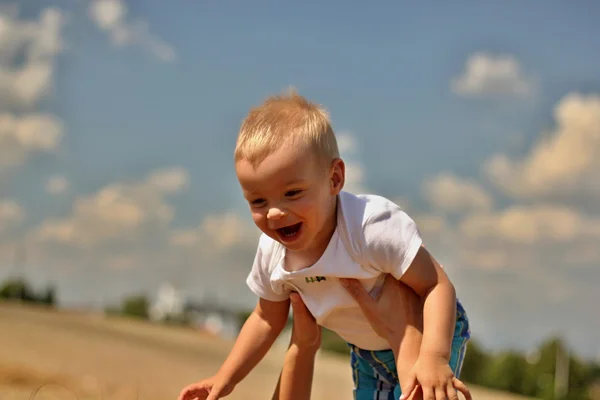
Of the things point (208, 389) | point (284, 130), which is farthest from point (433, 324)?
point (208, 389)

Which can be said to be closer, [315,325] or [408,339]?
[408,339]

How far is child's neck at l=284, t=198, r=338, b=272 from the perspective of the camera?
327 centimetres

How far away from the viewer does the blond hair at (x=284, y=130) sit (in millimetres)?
3018

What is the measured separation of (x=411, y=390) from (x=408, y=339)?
0.27 metres

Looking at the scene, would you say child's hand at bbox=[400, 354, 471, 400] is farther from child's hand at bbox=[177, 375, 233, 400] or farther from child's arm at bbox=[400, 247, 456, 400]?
child's hand at bbox=[177, 375, 233, 400]

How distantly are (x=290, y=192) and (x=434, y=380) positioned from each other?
850 mm


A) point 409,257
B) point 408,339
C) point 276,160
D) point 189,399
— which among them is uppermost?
point 276,160

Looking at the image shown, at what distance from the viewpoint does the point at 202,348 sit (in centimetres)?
2270

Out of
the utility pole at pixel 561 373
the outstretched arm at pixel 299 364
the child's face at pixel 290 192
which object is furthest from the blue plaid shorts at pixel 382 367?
the utility pole at pixel 561 373

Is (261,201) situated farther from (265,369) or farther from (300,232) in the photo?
(265,369)

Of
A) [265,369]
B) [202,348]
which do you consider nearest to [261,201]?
[265,369]

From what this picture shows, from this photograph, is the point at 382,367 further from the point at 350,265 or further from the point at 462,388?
the point at 462,388

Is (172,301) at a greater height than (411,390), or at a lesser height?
greater

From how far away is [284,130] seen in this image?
120 inches
